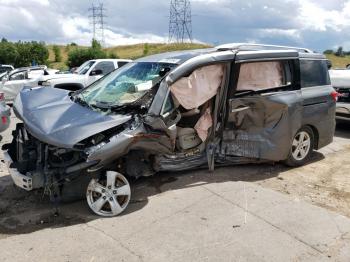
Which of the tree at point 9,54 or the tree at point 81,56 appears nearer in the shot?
the tree at point 81,56

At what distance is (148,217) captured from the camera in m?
4.70

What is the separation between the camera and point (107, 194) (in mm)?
4703

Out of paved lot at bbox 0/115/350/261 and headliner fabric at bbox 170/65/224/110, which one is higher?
headliner fabric at bbox 170/65/224/110

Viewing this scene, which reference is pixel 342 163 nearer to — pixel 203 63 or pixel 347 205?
→ pixel 347 205

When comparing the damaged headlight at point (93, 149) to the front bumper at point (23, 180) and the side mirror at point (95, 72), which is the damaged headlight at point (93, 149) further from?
the side mirror at point (95, 72)

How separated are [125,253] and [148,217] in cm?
80

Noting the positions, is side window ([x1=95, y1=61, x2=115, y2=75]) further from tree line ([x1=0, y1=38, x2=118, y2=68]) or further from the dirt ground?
tree line ([x1=0, y1=38, x2=118, y2=68])

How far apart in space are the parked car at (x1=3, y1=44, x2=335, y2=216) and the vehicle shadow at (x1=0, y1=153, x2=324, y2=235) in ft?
0.59

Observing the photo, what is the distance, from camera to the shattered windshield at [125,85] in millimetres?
5262

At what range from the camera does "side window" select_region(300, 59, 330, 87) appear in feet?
22.1

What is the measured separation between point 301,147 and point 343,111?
11.4 feet

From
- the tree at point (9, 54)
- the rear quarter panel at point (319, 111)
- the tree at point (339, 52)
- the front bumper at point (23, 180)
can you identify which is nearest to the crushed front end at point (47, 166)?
the front bumper at point (23, 180)

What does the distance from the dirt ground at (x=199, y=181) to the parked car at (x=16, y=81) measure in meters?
10.3

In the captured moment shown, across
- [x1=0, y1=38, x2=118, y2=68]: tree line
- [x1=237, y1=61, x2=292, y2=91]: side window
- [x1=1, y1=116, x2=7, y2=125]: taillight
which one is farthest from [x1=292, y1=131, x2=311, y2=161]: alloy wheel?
[x1=0, y1=38, x2=118, y2=68]: tree line
